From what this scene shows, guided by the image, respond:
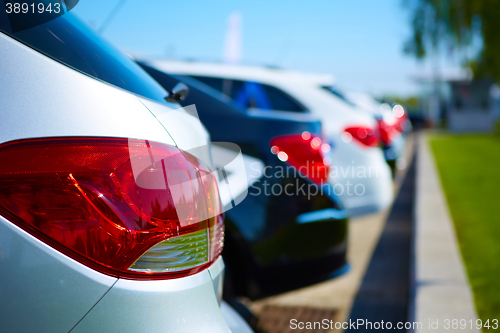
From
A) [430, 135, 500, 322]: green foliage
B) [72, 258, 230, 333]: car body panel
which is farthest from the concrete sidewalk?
[72, 258, 230, 333]: car body panel

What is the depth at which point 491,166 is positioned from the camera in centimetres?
1196

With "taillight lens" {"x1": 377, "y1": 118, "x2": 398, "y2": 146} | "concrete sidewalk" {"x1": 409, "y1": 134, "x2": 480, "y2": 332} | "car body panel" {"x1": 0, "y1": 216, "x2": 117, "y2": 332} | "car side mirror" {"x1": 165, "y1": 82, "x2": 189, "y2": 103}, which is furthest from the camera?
"taillight lens" {"x1": 377, "y1": 118, "x2": 398, "y2": 146}

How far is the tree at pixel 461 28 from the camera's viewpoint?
33.1m

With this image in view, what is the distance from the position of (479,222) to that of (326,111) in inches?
95.7

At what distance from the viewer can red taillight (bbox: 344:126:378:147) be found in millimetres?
5055

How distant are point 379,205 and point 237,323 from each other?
3.27 meters

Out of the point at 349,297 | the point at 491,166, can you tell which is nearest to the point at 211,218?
the point at 349,297

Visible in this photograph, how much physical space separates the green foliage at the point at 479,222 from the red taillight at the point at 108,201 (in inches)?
101

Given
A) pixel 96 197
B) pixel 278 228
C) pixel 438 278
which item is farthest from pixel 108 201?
pixel 438 278

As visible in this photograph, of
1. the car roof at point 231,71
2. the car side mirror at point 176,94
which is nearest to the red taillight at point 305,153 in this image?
the car side mirror at point 176,94

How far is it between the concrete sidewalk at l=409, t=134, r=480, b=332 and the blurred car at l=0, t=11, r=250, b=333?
74.9 inches

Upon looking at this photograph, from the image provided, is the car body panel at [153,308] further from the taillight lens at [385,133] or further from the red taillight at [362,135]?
the taillight lens at [385,133]

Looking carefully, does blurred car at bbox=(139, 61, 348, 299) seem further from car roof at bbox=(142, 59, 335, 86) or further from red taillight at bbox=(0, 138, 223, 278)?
car roof at bbox=(142, 59, 335, 86)

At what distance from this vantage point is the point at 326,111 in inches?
199
